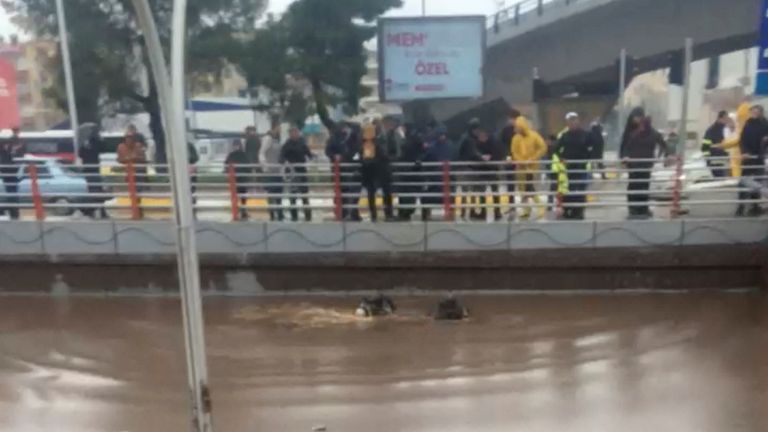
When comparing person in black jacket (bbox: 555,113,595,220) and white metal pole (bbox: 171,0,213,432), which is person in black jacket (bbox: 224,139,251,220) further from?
white metal pole (bbox: 171,0,213,432)

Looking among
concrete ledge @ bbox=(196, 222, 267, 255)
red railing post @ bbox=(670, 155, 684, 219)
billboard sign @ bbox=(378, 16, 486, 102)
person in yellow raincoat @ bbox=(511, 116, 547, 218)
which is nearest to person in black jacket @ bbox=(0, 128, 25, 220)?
concrete ledge @ bbox=(196, 222, 267, 255)

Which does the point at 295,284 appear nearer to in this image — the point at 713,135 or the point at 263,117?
the point at 713,135

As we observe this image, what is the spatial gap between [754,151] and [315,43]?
12124mm

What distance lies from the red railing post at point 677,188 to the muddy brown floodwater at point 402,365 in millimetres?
1184

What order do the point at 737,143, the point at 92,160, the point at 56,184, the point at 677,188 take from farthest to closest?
the point at 56,184
the point at 92,160
the point at 737,143
the point at 677,188

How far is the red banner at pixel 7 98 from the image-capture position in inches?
864

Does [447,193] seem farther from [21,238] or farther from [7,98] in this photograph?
[7,98]

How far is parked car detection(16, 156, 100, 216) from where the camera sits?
12906 mm

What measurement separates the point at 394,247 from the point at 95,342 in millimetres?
4146

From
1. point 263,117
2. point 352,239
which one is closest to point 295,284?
point 352,239

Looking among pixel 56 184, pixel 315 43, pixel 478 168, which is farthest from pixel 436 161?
pixel 315 43

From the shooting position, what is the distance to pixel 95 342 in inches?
415

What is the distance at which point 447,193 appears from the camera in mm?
11672

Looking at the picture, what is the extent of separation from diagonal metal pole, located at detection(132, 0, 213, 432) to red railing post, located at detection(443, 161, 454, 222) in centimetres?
623
